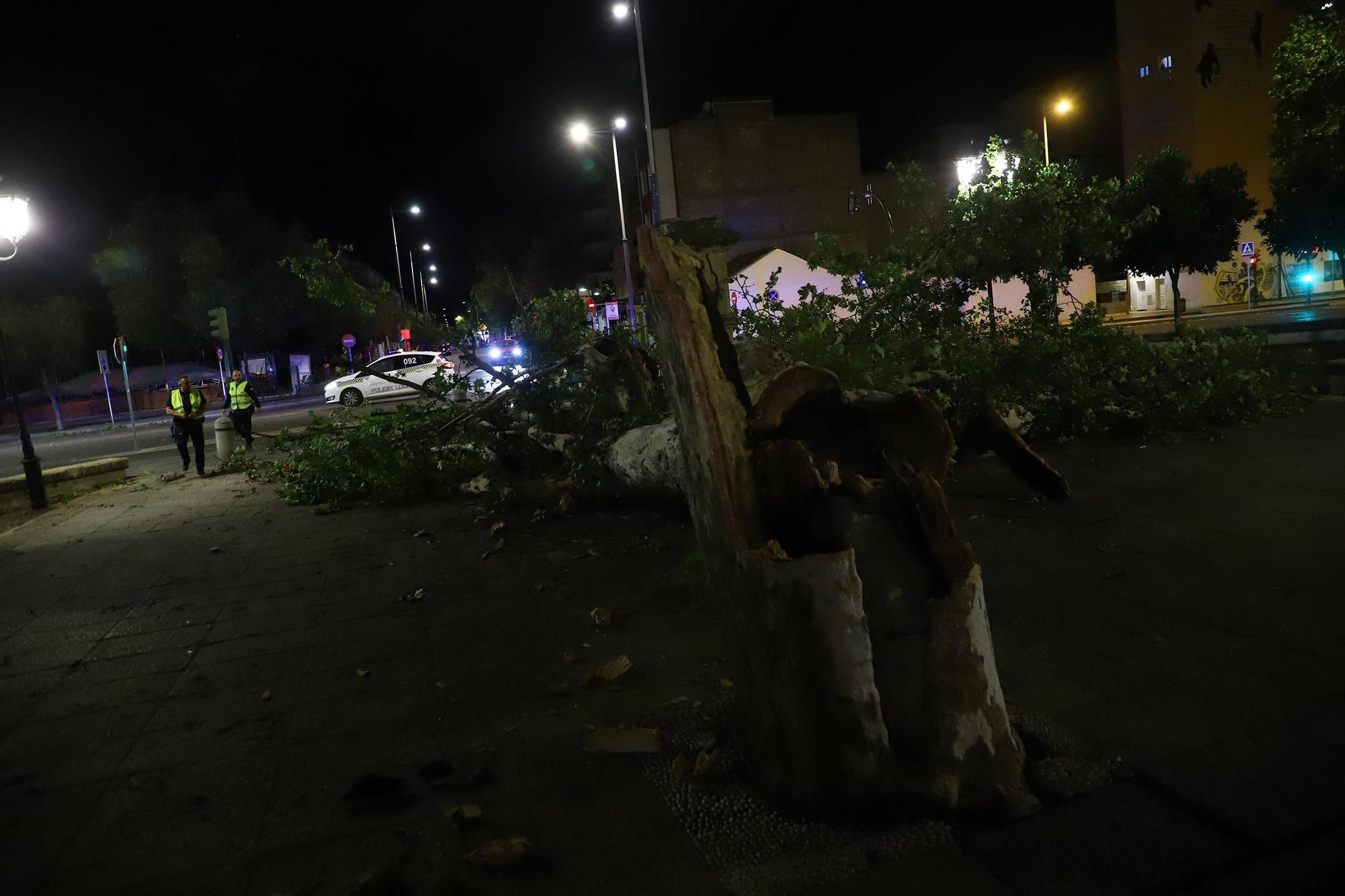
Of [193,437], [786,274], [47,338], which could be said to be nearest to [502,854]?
[193,437]

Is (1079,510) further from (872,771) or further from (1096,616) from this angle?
(872,771)

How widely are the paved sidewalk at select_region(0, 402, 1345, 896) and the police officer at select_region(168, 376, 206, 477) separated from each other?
6.40 metres

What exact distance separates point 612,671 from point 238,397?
14.7m

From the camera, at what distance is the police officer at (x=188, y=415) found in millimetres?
13945

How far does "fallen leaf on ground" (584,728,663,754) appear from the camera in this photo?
3.65m

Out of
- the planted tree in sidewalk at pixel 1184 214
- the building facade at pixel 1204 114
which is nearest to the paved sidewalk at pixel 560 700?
the planted tree in sidewalk at pixel 1184 214

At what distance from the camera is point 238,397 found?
1684 cm

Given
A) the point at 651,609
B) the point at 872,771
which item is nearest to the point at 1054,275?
A: the point at 651,609

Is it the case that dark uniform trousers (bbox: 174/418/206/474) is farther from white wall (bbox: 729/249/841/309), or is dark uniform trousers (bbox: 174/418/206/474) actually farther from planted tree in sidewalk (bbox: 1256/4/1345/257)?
white wall (bbox: 729/249/841/309)

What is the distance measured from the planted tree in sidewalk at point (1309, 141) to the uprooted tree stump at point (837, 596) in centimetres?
1625

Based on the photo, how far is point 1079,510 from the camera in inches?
278

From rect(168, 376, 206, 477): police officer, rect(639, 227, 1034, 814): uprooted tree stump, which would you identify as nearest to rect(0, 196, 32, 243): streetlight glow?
rect(168, 376, 206, 477): police officer

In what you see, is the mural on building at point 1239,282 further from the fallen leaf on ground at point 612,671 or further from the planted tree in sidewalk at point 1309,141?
the fallen leaf on ground at point 612,671

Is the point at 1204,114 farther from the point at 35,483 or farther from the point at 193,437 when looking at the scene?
the point at 35,483
